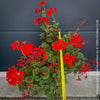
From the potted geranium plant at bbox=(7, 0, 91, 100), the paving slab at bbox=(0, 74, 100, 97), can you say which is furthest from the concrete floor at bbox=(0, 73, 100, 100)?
the potted geranium plant at bbox=(7, 0, 91, 100)

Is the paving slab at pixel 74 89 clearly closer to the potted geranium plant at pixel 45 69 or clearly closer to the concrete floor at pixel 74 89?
the concrete floor at pixel 74 89

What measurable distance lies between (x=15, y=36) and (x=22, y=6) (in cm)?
55

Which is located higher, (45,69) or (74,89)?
(45,69)

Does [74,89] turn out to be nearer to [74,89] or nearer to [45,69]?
[74,89]

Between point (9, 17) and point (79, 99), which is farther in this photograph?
point (9, 17)

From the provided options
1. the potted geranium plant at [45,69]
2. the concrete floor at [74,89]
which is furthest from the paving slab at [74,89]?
the potted geranium plant at [45,69]

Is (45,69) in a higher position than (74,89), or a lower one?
higher

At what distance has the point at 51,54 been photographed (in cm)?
259

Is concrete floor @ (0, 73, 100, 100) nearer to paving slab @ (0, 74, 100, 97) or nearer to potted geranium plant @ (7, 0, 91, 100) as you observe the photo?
paving slab @ (0, 74, 100, 97)

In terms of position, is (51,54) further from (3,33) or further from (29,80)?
(3,33)

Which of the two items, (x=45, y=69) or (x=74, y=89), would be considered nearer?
(x=45, y=69)

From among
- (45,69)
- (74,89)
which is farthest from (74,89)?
(45,69)

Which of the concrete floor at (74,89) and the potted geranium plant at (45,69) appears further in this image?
the concrete floor at (74,89)

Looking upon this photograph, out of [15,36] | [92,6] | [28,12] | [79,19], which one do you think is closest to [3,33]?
[15,36]
